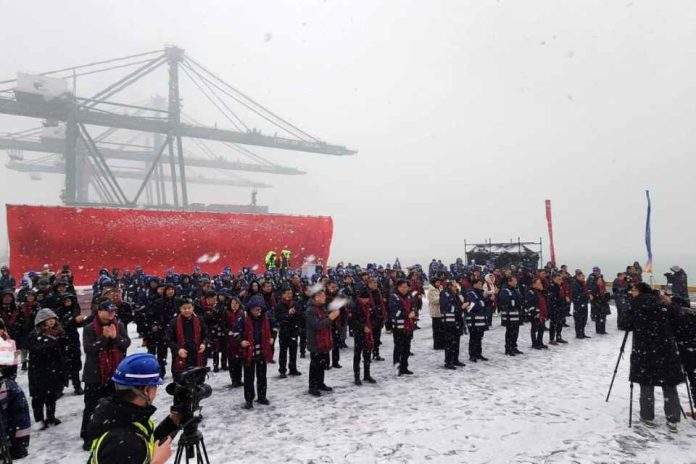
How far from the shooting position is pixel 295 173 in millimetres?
96875

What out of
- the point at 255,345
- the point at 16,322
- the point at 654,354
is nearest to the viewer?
the point at 654,354

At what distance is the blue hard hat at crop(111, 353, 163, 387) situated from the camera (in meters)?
2.08

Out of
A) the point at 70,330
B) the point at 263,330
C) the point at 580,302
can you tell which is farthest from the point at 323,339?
the point at 580,302

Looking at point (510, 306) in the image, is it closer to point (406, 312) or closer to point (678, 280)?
point (406, 312)

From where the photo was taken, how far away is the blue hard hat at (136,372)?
2.08m

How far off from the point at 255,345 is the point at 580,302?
9115 millimetres

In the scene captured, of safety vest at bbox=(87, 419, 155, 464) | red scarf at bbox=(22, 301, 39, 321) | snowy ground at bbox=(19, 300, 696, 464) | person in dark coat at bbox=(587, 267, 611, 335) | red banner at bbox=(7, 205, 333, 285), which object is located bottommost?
snowy ground at bbox=(19, 300, 696, 464)

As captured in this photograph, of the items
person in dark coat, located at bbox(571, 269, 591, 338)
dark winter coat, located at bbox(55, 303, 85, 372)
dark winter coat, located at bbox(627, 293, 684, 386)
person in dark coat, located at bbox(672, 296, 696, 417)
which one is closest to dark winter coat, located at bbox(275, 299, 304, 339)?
dark winter coat, located at bbox(55, 303, 85, 372)

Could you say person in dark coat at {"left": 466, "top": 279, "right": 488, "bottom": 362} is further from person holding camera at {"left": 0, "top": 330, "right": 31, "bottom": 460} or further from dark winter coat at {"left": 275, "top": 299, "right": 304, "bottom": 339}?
person holding camera at {"left": 0, "top": 330, "right": 31, "bottom": 460}

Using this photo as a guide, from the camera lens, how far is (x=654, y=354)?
16.5 ft

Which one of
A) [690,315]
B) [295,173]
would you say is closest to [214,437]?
[690,315]

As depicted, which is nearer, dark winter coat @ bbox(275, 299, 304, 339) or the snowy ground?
the snowy ground

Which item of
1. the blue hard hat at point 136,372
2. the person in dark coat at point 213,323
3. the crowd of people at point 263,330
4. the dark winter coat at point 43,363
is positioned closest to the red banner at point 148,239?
the crowd of people at point 263,330

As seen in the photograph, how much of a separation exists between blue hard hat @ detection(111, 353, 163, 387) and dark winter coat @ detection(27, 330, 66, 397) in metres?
3.93
